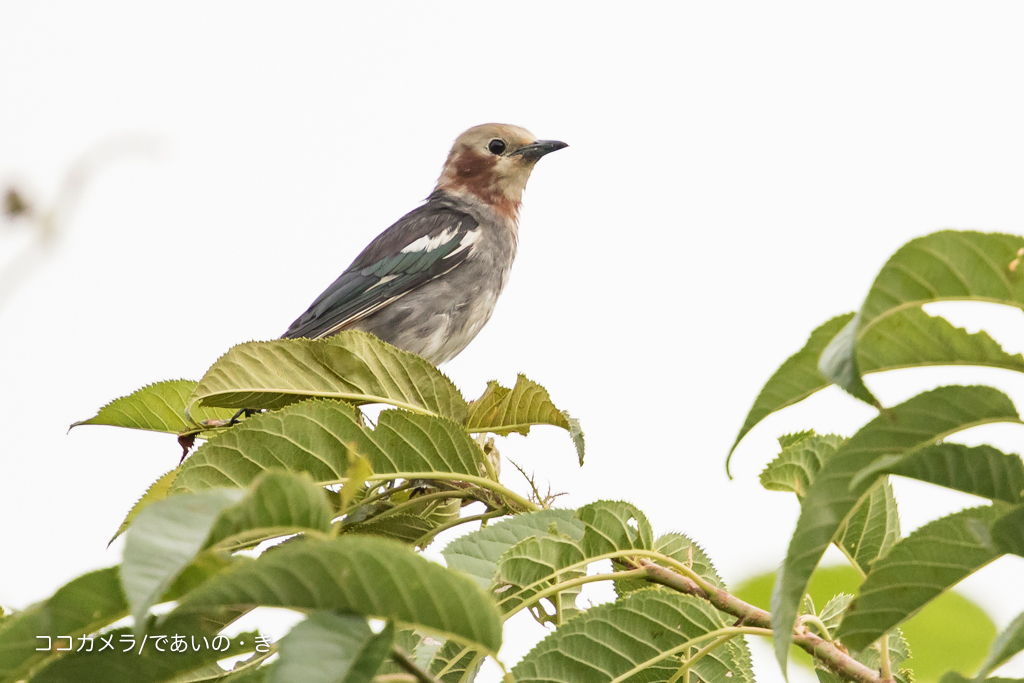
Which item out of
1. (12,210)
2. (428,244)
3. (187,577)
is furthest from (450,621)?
(428,244)

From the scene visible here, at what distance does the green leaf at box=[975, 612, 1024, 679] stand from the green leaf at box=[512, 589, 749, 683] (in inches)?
26.0

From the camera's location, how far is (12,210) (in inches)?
105

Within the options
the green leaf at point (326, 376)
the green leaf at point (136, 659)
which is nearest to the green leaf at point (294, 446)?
the green leaf at point (326, 376)

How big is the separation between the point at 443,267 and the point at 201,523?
16.8ft

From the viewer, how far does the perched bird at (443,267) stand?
6.16m

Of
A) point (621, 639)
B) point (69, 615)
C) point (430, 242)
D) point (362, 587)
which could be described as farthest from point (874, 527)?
point (430, 242)

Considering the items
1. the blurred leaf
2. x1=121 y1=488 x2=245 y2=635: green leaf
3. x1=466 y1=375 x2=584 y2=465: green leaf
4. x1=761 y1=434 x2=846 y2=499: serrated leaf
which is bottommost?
the blurred leaf

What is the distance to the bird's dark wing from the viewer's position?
616cm

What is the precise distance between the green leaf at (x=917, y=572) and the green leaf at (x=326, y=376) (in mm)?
1239

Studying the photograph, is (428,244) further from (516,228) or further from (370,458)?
(370,458)

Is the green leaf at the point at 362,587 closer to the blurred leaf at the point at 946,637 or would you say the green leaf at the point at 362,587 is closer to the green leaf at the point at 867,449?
the green leaf at the point at 867,449

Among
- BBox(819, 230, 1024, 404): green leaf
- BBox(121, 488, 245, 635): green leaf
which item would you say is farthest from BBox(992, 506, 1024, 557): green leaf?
BBox(121, 488, 245, 635): green leaf

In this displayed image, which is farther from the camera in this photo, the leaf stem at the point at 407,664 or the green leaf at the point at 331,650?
the leaf stem at the point at 407,664

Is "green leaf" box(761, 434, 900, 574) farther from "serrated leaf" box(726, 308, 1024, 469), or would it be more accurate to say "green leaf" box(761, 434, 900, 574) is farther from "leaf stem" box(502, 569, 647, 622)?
"serrated leaf" box(726, 308, 1024, 469)
